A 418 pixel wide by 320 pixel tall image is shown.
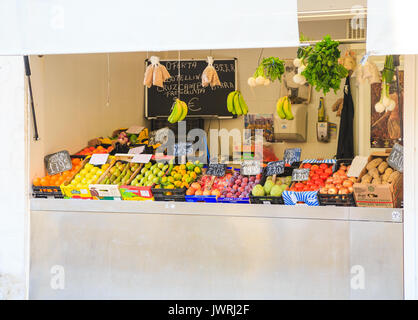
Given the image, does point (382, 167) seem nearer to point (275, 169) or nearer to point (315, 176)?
point (315, 176)

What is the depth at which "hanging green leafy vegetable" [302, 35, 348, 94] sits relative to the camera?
4027mm

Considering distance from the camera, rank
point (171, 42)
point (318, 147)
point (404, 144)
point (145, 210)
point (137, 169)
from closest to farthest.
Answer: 1. point (171, 42)
2. point (404, 144)
3. point (145, 210)
4. point (137, 169)
5. point (318, 147)

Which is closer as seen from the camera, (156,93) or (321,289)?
(321,289)

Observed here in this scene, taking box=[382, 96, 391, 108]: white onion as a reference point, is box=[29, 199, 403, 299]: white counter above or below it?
below

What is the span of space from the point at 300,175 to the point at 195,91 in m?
3.71

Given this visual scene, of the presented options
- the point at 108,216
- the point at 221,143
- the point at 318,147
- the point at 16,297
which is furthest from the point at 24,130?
the point at 318,147

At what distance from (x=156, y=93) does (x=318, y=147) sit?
2760mm

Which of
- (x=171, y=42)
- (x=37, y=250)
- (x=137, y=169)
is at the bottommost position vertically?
(x=37, y=250)

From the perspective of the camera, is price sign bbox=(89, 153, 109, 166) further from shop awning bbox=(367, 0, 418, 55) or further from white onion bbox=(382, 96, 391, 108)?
shop awning bbox=(367, 0, 418, 55)

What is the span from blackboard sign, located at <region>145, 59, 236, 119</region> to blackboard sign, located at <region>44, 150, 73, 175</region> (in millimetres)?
3066

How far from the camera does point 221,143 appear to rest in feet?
25.9

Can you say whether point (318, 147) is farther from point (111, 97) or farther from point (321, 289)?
point (321, 289)

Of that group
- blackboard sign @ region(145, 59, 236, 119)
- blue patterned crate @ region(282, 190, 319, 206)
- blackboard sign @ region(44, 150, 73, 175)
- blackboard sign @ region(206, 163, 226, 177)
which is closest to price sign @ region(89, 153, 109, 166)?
blackboard sign @ region(44, 150, 73, 175)

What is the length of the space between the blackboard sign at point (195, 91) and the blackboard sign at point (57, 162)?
3066 millimetres
